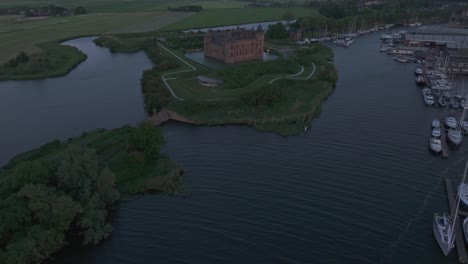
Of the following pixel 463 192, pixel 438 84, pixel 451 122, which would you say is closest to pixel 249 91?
pixel 451 122

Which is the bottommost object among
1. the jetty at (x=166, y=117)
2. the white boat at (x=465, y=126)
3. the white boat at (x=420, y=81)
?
the jetty at (x=166, y=117)

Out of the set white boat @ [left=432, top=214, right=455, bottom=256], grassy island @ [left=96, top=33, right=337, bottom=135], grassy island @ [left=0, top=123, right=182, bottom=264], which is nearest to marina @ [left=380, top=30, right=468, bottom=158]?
white boat @ [left=432, top=214, right=455, bottom=256]

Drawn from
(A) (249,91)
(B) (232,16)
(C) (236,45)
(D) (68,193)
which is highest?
(B) (232,16)

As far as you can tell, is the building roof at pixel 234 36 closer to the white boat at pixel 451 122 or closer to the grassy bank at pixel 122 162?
the grassy bank at pixel 122 162

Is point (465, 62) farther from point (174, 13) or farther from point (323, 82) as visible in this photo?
point (174, 13)

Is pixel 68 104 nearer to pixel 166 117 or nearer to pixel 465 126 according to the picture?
pixel 166 117

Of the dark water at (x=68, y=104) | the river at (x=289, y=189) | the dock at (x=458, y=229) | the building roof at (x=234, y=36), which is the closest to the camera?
the dock at (x=458, y=229)

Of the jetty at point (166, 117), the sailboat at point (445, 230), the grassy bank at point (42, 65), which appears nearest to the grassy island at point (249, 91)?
the jetty at point (166, 117)

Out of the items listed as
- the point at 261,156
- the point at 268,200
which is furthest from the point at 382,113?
the point at 268,200
